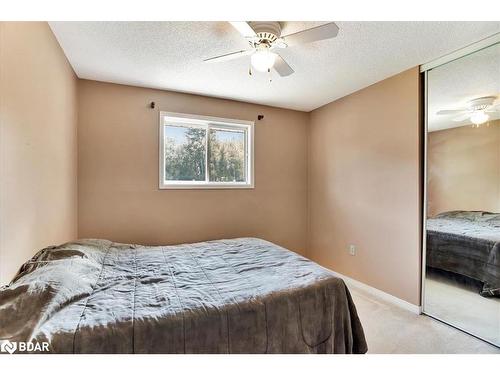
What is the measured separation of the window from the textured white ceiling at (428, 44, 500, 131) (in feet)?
6.78

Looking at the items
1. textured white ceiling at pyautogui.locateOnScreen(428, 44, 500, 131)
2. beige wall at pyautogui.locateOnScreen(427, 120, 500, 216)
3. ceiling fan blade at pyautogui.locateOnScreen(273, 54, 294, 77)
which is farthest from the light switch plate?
ceiling fan blade at pyautogui.locateOnScreen(273, 54, 294, 77)

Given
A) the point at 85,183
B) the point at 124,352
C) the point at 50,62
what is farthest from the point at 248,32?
the point at 85,183

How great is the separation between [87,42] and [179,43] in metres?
0.72

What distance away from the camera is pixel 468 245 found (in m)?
2.26

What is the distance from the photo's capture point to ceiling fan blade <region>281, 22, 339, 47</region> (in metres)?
1.52

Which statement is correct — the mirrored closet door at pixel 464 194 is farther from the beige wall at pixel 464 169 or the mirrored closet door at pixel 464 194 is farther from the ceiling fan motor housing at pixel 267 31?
the ceiling fan motor housing at pixel 267 31

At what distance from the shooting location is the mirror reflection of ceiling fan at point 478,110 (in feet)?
6.65

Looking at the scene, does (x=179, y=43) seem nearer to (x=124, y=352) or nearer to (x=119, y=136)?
(x=119, y=136)

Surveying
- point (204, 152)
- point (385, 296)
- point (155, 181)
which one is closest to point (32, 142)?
point (155, 181)

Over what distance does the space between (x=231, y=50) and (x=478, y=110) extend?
6.88 feet

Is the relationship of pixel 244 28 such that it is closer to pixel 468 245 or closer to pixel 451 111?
pixel 451 111

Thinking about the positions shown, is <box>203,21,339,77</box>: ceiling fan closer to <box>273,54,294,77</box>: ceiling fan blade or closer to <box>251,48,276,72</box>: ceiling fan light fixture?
<box>251,48,276,72</box>: ceiling fan light fixture

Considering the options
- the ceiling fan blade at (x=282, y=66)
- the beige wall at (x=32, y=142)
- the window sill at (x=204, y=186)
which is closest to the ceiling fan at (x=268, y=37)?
the ceiling fan blade at (x=282, y=66)
